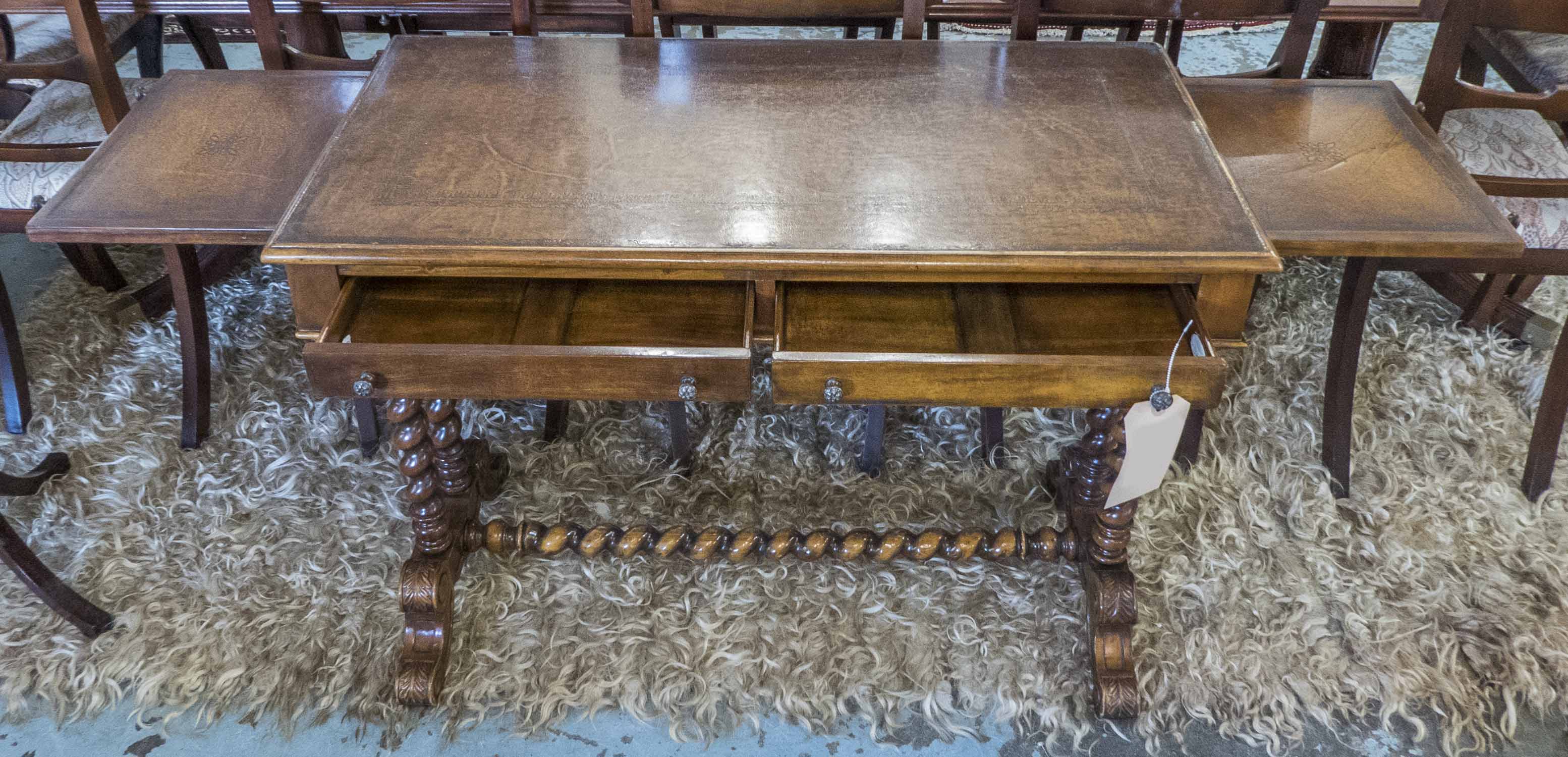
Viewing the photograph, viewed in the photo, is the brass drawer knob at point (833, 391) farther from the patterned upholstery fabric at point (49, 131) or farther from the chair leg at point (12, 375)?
the chair leg at point (12, 375)

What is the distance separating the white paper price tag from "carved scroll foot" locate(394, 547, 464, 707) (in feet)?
2.80

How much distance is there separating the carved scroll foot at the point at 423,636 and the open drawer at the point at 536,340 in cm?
36

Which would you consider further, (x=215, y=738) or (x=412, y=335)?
(x=215, y=738)

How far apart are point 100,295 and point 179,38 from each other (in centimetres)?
126

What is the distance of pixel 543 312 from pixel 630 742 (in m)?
0.55

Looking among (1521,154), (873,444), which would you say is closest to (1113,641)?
(873,444)

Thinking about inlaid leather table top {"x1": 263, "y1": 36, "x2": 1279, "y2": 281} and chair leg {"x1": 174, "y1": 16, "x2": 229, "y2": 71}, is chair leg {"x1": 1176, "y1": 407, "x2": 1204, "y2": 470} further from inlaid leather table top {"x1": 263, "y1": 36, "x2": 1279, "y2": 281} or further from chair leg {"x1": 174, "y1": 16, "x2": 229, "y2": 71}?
chair leg {"x1": 174, "y1": 16, "x2": 229, "y2": 71}

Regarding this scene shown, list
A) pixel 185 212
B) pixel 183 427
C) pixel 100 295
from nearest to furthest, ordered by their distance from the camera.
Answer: pixel 185 212
pixel 183 427
pixel 100 295

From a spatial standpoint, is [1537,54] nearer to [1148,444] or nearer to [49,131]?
[1148,444]

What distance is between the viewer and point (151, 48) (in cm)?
234

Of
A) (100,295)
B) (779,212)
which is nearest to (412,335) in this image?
(779,212)

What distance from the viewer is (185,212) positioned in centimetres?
129

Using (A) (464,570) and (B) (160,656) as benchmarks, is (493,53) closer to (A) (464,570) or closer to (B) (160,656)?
(A) (464,570)

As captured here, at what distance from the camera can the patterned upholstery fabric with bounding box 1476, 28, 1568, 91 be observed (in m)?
1.85
